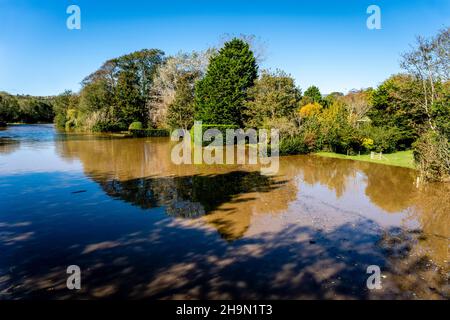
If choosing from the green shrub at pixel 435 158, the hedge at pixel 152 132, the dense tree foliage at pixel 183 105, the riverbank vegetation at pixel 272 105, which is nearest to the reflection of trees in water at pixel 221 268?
the green shrub at pixel 435 158

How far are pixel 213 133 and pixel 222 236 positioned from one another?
68.1ft

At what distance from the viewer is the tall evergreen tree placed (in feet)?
98.0

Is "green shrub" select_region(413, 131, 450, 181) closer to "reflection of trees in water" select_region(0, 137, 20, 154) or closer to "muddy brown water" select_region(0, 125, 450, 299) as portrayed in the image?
"muddy brown water" select_region(0, 125, 450, 299)

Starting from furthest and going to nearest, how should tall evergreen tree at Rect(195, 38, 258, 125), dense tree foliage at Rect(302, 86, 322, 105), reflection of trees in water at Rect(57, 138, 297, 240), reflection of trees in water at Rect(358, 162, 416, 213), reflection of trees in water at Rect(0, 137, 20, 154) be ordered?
dense tree foliage at Rect(302, 86, 322, 105) < tall evergreen tree at Rect(195, 38, 258, 125) < reflection of trees in water at Rect(0, 137, 20, 154) < reflection of trees in water at Rect(358, 162, 416, 213) < reflection of trees in water at Rect(57, 138, 297, 240)

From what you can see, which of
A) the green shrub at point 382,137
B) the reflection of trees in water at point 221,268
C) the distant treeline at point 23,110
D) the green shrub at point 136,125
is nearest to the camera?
the reflection of trees in water at point 221,268

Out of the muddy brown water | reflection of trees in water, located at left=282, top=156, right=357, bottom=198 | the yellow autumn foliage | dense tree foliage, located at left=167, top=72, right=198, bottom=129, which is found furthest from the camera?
dense tree foliage, located at left=167, top=72, right=198, bottom=129

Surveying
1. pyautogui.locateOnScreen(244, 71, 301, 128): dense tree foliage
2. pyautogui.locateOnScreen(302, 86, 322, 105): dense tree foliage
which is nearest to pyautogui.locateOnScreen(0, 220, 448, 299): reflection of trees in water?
pyautogui.locateOnScreen(244, 71, 301, 128): dense tree foliage

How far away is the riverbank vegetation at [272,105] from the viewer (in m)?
18.4

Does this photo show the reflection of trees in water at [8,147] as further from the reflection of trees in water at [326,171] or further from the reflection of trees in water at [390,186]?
the reflection of trees in water at [390,186]

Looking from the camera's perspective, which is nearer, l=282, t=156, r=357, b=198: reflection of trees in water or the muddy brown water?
the muddy brown water

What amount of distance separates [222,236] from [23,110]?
296ft

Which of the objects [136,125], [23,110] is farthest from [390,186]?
[23,110]

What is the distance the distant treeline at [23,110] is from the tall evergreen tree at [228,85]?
66879mm

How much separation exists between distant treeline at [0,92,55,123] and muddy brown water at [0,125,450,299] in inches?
2972
